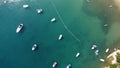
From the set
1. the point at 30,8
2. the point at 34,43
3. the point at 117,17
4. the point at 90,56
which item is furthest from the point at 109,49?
the point at 30,8

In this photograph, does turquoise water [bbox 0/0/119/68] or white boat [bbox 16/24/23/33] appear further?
white boat [bbox 16/24/23/33]

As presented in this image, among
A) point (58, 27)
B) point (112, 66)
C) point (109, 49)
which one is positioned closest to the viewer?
point (112, 66)

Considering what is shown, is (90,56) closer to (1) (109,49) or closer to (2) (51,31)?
(1) (109,49)

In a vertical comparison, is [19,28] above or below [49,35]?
above

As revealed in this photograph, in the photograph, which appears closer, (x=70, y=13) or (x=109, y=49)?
(x=109, y=49)

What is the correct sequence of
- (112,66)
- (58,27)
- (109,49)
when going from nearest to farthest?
1. (112,66)
2. (109,49)
3. (58,27)

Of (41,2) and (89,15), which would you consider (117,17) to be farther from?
(41,2)

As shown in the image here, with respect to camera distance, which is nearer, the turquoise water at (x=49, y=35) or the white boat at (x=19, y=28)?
the turquoise water at (x=49, y=35)
